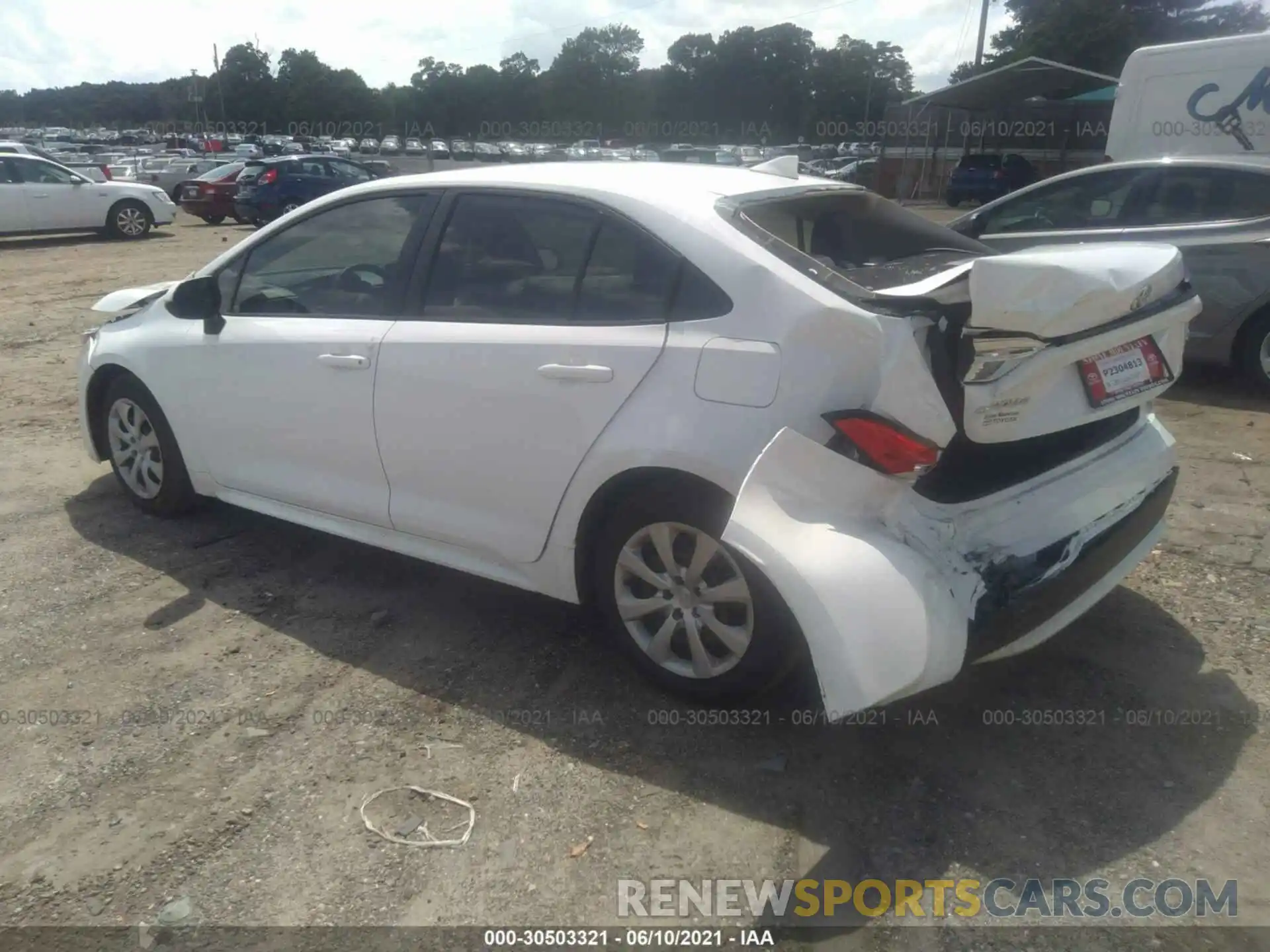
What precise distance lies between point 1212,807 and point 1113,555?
77 centimetres

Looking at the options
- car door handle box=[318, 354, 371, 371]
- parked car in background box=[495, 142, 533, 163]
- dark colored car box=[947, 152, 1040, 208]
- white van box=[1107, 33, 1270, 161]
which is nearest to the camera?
car door handle box=[318, 354, 371, 371]

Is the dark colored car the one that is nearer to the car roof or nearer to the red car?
the red car

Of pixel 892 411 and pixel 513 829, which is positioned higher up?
pixel 892 411

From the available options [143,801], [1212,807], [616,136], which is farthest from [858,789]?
[616,136]

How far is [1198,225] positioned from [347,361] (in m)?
6.01

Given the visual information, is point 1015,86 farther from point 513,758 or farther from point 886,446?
point 513,758

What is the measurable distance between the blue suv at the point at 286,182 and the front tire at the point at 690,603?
58.3 ft

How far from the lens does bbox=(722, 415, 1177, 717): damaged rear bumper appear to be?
2.52m

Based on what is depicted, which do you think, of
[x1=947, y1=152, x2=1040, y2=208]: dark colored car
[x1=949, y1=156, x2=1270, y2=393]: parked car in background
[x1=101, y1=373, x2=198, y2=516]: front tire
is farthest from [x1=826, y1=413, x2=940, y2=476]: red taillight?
[x1=947, y1=152, x2=1040, y2=208]: dark colored car

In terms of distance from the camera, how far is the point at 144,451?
15.9ft

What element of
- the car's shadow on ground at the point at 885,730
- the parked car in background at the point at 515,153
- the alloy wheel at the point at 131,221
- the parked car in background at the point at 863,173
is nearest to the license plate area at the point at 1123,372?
the car's shadow on ground at the point at 885,730

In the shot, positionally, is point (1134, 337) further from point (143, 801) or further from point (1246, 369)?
point (1246, 369)

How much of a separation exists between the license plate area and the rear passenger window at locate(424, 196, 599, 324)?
159 cm

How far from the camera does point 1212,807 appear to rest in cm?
277
